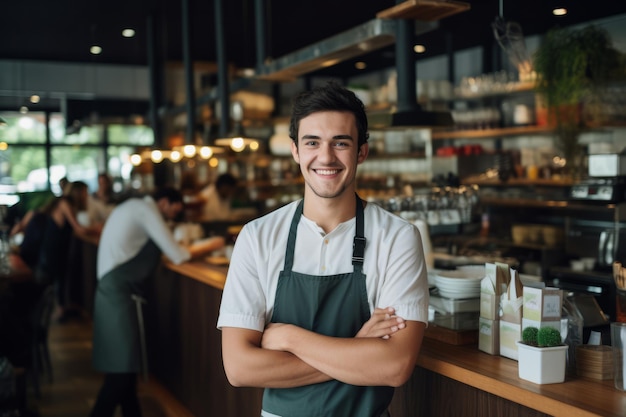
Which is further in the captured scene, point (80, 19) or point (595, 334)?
point (80, 19)

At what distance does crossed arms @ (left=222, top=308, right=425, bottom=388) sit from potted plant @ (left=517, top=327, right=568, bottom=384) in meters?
0.36

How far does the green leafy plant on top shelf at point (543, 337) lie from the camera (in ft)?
7.55

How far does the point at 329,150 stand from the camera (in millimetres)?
2225

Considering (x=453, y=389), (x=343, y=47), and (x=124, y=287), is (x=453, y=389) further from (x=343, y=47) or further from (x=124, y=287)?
(x=124, y=287)

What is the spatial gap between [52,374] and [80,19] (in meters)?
4.90

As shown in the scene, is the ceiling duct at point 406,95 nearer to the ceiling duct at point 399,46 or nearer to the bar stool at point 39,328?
the ceiling duct at point 399,46

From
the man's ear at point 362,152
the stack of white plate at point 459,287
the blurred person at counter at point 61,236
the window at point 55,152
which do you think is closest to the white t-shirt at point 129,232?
the stack of white plate at point 459,287

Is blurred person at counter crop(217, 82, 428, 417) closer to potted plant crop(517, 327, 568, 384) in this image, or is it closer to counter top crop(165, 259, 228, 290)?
potted plant crop(517, 327, 568, 384)

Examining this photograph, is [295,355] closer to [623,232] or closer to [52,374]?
[623,232]

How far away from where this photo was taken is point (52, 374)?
262 inches

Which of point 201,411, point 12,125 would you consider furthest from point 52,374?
point 12,125

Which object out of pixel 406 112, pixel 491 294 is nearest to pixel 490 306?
pixel 491 294

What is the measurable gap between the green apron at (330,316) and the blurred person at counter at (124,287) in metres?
2.85

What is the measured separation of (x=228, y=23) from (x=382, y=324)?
8325 millimetres
